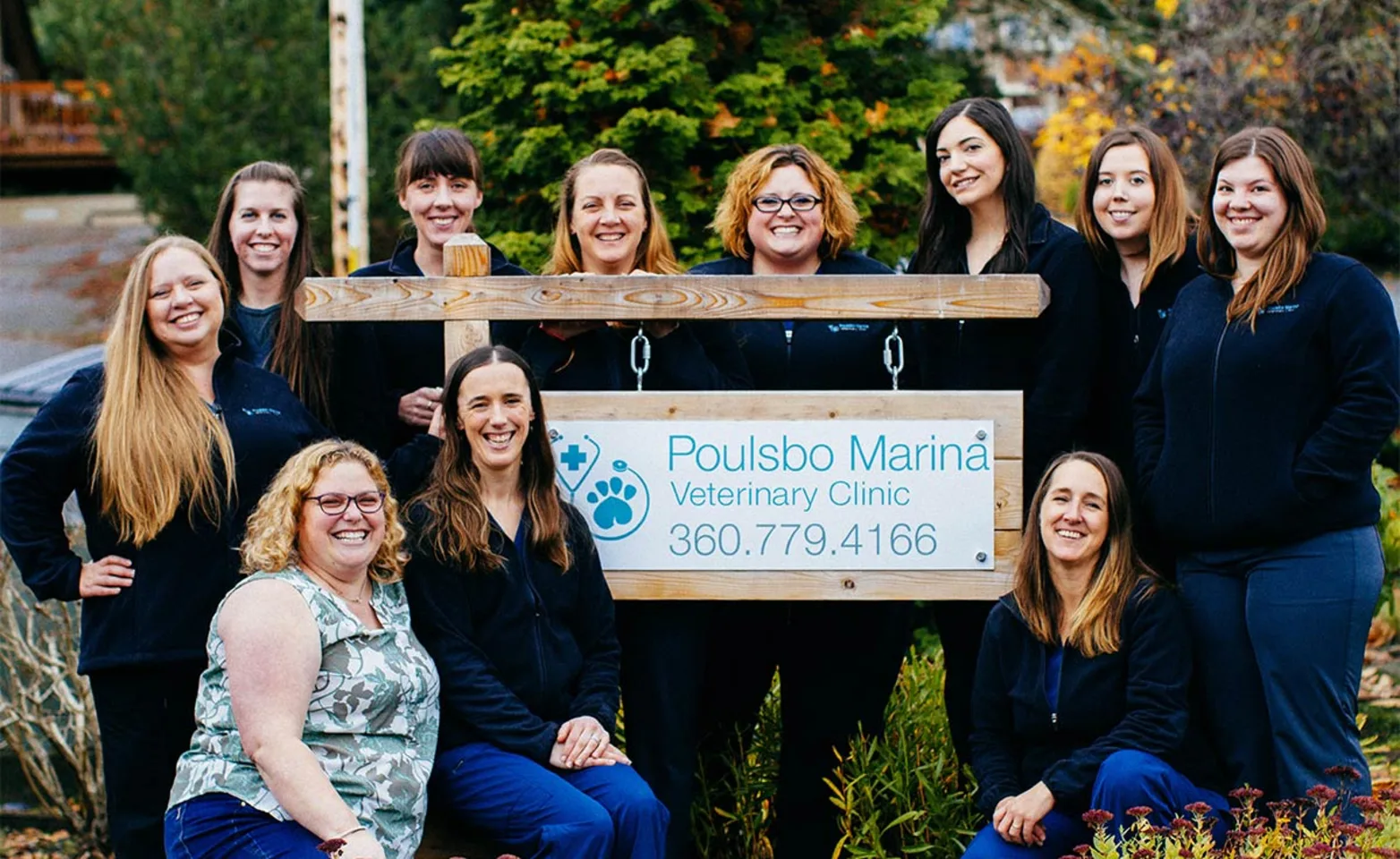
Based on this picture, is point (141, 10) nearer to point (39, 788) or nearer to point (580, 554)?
point (39, 788)

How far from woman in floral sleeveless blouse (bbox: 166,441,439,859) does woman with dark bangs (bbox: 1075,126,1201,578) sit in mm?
1895

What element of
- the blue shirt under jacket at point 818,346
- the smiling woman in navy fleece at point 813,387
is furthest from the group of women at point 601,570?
the blue shirt under jacket at point 818,346

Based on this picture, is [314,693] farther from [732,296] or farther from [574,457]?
[732,296]

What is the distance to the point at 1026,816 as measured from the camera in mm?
3896

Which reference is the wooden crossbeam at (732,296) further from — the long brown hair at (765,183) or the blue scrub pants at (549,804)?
the blue scrub pants at (549,804)

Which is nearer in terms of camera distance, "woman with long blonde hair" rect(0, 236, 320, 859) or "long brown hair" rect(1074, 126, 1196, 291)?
"woman with long blonde hair" rect(0, 236, 320, 859)

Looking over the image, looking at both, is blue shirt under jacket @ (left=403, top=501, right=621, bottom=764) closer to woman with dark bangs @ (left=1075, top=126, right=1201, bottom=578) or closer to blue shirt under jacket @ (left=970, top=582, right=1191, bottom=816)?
blue shirt under jacket @ (left=970, top=582, right=1191, bottom=816)

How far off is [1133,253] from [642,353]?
1.32 m

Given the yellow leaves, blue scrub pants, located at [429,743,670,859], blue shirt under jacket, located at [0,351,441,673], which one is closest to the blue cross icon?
blue shirt under jacket, located at [0,351,441,673]

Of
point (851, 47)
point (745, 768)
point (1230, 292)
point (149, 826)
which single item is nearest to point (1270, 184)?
point (1230, 292)

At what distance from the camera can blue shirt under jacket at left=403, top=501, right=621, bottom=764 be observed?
3.91m

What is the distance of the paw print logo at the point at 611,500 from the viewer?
14.2 feet

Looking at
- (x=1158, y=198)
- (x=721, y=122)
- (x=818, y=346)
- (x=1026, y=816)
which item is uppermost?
(x=721, y=122)

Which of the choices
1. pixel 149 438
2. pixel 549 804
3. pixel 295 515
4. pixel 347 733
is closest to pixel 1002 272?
pixel 549 804
